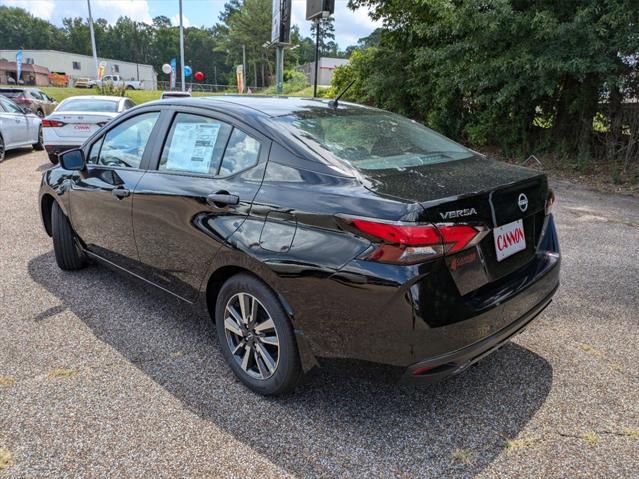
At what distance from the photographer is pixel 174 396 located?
2627mm

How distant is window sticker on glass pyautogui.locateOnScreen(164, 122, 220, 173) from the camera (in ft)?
9.50

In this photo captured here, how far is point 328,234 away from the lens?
217 centimetres

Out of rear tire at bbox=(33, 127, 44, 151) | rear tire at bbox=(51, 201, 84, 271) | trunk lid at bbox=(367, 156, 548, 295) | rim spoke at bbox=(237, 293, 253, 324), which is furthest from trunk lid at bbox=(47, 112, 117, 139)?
trunk lid at bbox=(367, 156, 548, 295)

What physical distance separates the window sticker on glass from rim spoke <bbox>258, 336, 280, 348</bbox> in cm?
104

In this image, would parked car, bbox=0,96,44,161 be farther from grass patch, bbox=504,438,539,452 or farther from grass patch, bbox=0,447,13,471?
grass patch, bbox=504,438,539,452

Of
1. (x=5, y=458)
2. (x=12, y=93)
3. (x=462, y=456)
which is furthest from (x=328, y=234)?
(x=12, y=93)

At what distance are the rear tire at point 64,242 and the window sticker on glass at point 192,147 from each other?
1.71 m

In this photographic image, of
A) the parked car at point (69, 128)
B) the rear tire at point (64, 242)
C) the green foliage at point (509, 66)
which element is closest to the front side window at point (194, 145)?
the rear tire at point (64, 242)

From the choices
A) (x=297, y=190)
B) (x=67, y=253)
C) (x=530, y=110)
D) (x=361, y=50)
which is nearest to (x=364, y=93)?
(x=361, y=50)

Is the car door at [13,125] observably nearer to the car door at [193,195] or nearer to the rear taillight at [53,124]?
the rear taillight at [53,124]

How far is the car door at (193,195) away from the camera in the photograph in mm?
2615

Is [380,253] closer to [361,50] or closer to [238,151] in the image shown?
[238,151]

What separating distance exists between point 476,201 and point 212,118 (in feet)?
5.46

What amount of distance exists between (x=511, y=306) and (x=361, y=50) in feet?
44.2
